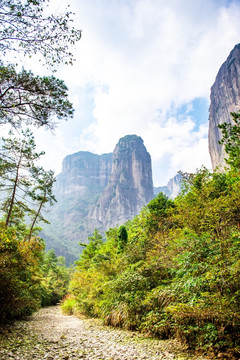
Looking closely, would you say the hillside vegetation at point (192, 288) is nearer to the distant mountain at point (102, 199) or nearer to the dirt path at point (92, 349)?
the dirt path at point (92, 349)

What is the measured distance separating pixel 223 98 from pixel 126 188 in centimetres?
7724

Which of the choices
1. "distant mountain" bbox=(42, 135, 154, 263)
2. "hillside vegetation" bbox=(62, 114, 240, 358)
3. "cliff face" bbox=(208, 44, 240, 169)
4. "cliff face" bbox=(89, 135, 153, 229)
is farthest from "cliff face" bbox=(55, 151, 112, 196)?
"hillside vegetation" bbox=(62, 114, 240, 358)

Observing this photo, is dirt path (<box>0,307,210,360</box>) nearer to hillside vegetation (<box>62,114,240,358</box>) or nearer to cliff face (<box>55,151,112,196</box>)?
hillside vegetation (<box>62,114,240,358</box>)

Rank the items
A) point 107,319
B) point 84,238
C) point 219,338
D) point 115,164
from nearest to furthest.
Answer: point 219,338 < point 107,319 < point 84,238 < point 115,164

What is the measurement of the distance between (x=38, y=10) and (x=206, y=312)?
7.18 m

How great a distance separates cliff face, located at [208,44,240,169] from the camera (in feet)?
195

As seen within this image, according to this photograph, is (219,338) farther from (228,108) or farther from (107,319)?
(228,108)

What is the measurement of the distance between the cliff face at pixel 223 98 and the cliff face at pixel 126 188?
63512 millimetres

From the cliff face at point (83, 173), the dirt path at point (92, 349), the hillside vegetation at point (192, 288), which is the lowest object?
the dirt path at point (92, 349)

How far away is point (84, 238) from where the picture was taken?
4601 inches

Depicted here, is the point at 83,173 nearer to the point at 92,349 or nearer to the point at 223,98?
the point at 223,98

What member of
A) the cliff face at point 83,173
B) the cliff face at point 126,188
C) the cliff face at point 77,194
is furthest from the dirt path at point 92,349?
the cliff face at point 83,173

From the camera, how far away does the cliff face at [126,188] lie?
4749 inches

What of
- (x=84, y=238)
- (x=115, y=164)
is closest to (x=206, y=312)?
(x=84, y=238)
